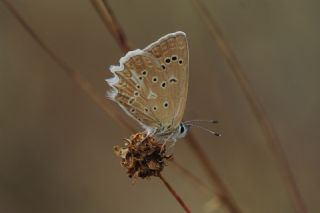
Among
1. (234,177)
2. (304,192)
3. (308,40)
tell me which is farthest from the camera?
(308,40)

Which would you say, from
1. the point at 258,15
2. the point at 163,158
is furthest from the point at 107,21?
the point at 258,15

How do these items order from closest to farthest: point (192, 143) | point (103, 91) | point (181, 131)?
point (192, 143)
point (181, 131)
point (103, 91)

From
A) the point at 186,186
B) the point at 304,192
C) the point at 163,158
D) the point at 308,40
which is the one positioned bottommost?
the point at 304,192

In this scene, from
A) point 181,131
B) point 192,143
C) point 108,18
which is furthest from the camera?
point 181,131

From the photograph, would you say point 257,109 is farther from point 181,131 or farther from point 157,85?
point 157,85

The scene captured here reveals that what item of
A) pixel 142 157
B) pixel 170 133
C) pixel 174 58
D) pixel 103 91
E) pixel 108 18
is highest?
pixel 108 18

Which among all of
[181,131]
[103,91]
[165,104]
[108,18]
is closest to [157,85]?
[165,104]

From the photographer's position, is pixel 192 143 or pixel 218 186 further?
pixel 192 143

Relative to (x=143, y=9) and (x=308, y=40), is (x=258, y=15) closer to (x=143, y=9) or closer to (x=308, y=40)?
(x=308, y=40)
